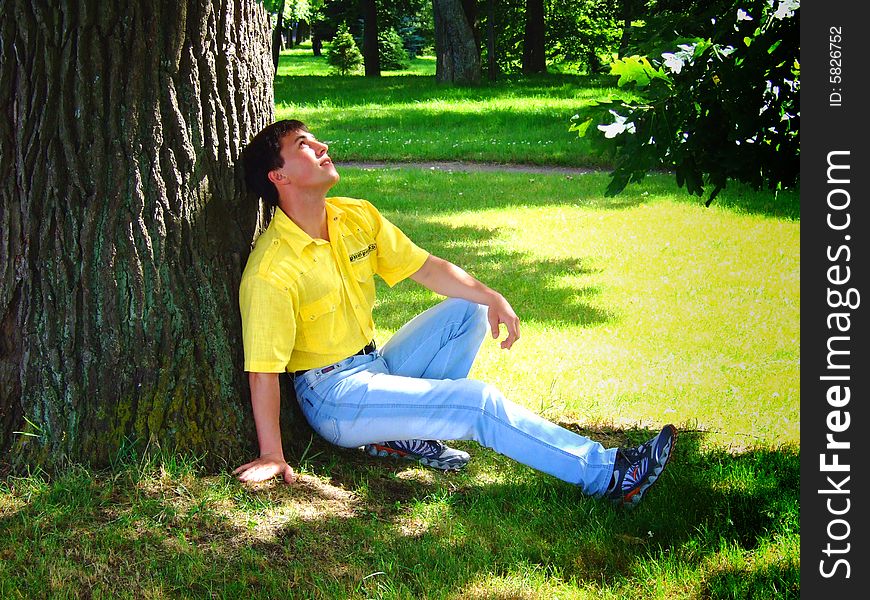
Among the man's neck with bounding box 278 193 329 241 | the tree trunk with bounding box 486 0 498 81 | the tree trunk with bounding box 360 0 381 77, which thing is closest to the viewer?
the man's neck with bounding box 278 193 329 241

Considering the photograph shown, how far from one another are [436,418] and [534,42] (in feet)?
91.6

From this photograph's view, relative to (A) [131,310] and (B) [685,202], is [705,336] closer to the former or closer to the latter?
(A) [131,310]

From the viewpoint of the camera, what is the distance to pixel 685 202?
10523mm

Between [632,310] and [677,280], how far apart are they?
87 centimetres

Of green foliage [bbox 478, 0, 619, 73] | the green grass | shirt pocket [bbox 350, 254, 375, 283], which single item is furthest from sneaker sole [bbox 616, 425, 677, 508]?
green foliage [bbox 478, 0, 619, 73]

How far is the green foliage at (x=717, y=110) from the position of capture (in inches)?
152

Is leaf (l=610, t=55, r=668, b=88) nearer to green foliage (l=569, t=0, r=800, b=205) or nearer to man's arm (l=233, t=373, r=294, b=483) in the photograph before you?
green foliage (l=569, t=0, r=800, b=205)

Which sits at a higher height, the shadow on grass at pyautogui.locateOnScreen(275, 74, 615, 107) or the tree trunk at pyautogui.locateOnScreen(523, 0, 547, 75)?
the tree trunk at pyautogui.locateOnScreen(523, 0, 547, 75)

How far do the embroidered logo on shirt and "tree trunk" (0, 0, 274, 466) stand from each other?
45 cm

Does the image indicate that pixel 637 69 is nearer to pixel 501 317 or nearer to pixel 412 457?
pixel 501 317

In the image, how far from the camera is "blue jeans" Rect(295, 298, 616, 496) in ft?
11.9

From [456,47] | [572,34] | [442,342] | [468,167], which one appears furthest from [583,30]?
[442,342]

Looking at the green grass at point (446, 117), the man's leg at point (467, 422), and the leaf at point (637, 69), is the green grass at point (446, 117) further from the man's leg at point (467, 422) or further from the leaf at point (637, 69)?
the man's leg at point (467, 422)
